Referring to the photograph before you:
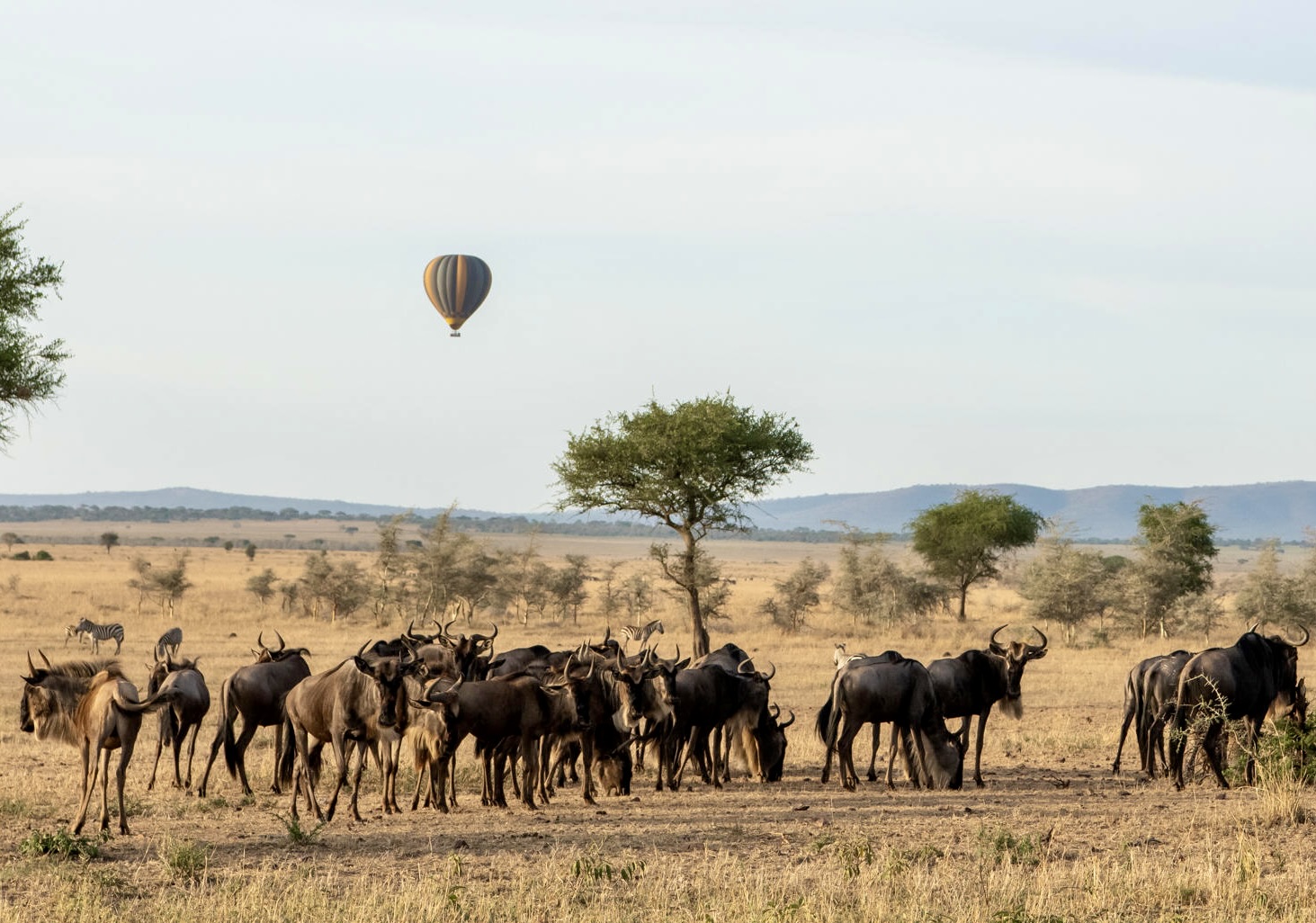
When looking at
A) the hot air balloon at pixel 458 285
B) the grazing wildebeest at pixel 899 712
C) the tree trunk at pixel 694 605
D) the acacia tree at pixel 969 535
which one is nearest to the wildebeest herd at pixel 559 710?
the grazing wildebeest at pixel 899 712

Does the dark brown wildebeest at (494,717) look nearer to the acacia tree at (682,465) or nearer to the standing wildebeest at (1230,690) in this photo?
the standing wildebeest at (1230,690)

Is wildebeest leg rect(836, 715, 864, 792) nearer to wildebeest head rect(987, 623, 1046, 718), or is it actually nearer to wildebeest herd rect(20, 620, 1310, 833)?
wildebeest herd rect(20, 620, 1310, 833)

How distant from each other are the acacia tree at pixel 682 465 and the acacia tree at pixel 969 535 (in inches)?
654

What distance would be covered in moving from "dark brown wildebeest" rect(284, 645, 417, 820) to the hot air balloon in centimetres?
3138

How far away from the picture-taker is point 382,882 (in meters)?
9.88

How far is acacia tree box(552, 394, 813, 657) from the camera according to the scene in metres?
37.4

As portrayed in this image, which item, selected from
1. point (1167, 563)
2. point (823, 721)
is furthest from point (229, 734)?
point (1167, 563)

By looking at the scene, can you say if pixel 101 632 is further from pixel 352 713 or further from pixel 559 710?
pixel 352 713

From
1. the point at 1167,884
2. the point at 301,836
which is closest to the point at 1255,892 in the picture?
the point at 1167,884

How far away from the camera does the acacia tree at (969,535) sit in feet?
176

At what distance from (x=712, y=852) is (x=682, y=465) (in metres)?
26.6

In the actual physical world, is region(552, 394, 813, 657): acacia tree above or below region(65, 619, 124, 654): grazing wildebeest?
above

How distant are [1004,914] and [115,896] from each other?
578cm

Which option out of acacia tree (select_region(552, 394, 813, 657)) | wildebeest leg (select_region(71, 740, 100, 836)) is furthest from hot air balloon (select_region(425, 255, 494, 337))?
wildebeest leg (select_region(71, 740, 100, 836))
